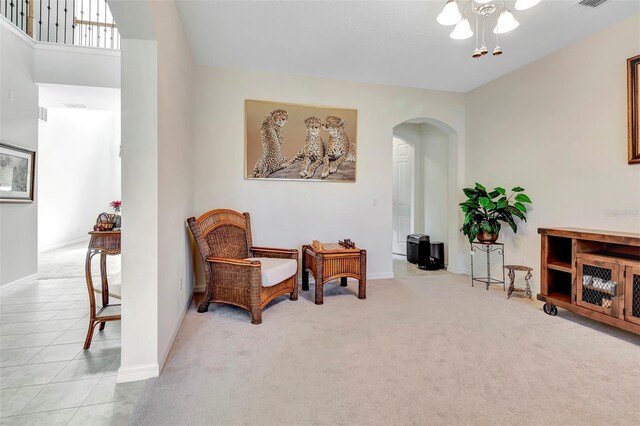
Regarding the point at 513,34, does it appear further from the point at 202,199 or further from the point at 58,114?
the point at 58,114

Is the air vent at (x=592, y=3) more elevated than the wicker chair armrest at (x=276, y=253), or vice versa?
the air vent at (x=592, y=3)

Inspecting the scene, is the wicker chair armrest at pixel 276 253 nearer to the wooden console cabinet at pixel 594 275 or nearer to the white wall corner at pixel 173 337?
the white wall corner at pixel 173 337

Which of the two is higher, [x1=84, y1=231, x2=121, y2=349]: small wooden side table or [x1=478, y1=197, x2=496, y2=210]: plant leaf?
[x1=478, y1=197, x2=496, y2=210]: plant leaf

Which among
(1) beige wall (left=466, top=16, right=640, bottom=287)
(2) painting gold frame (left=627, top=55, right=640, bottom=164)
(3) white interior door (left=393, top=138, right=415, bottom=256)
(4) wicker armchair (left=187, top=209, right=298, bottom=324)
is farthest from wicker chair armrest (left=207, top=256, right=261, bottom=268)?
(3) white interior door (left=393, top=138, right=415, bottom=256)

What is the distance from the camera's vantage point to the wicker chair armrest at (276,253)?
11.0 ft

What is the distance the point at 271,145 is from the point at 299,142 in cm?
38

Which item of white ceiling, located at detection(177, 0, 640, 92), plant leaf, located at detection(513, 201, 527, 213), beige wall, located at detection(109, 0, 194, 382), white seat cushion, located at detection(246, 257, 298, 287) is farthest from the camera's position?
plant leaf, located at detection(513, 201, 527, 213)

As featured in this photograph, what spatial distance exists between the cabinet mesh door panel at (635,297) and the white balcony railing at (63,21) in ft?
21.2

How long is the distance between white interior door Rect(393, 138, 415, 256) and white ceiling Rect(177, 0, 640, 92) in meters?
2.17

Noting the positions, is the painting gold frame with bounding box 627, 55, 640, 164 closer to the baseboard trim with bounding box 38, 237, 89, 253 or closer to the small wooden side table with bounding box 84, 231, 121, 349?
the small wooden side table with bounding box 84, 231, 121, 349

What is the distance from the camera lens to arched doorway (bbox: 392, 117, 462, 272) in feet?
15.3

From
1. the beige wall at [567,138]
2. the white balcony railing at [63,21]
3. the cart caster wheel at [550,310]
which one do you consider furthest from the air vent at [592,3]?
the white balcony railing at [63,21]

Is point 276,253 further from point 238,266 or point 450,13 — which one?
point 450,13

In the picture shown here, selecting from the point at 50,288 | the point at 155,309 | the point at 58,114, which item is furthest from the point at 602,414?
the point at 58,114
